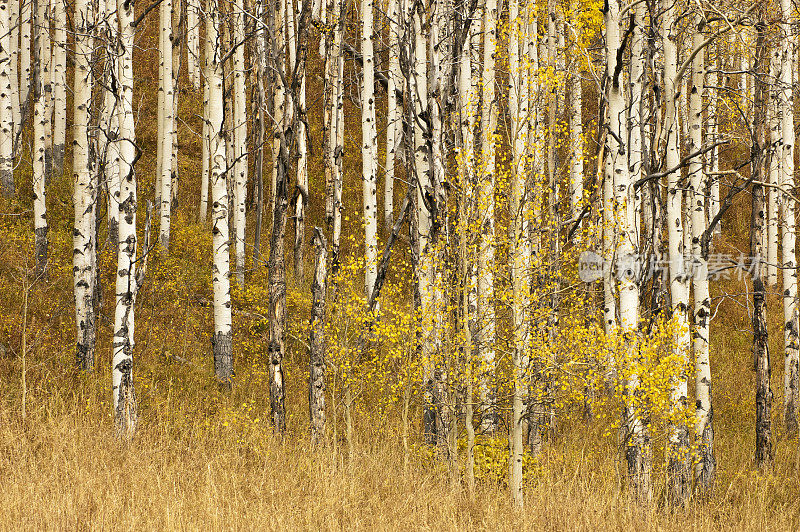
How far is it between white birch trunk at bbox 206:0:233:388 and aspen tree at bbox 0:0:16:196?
15.9 ft

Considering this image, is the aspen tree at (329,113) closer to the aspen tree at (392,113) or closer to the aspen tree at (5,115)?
the aspen tree at (392,113)

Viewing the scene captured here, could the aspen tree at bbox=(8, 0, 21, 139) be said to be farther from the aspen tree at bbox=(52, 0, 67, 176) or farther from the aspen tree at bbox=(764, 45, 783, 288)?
the aspen tree at bbox=(764, 45, 783, 288)

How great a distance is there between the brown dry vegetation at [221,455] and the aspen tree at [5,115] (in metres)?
0.71

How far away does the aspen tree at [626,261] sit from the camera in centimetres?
674

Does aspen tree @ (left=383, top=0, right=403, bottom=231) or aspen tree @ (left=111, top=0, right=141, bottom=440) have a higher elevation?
aspen tree @ (left=383, top=0, right=403, bottom=231)

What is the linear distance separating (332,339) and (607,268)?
344 centimetres

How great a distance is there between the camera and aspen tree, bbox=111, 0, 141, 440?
7133 mm

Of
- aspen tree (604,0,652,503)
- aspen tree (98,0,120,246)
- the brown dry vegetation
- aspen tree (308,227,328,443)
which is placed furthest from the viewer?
aspen tree (308,227,328,443)

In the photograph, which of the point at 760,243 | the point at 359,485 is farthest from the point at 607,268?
the point at 760,243

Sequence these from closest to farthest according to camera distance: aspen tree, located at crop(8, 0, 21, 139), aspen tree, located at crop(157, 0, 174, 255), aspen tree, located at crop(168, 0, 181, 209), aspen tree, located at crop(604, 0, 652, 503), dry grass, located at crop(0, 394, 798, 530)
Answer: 1. dry grass, located at crop(0, 394, 798, 530)
2. aspen tree, located at crop(604, 0, 652, 503)
3. aspen tree, located at crop(157, 0, 174, 255)
4. aspen tree, located at crop(168, 0, 181, 209)
5. aspen tree, located at crop(8, 0, 21, 139)

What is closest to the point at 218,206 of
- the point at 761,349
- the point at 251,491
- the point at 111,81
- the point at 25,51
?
the point at 111,81

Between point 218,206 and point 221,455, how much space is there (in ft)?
11.5

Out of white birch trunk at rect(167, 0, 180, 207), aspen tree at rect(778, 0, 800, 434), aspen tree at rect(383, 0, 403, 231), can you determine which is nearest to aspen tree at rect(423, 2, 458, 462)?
aspen tree at rect(383, 0, 403, 231)

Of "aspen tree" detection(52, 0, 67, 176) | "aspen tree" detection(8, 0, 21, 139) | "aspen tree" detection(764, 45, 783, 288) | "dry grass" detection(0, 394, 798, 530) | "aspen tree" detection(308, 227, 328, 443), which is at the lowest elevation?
"dry grass" detection(0, 394, 798, 530)
